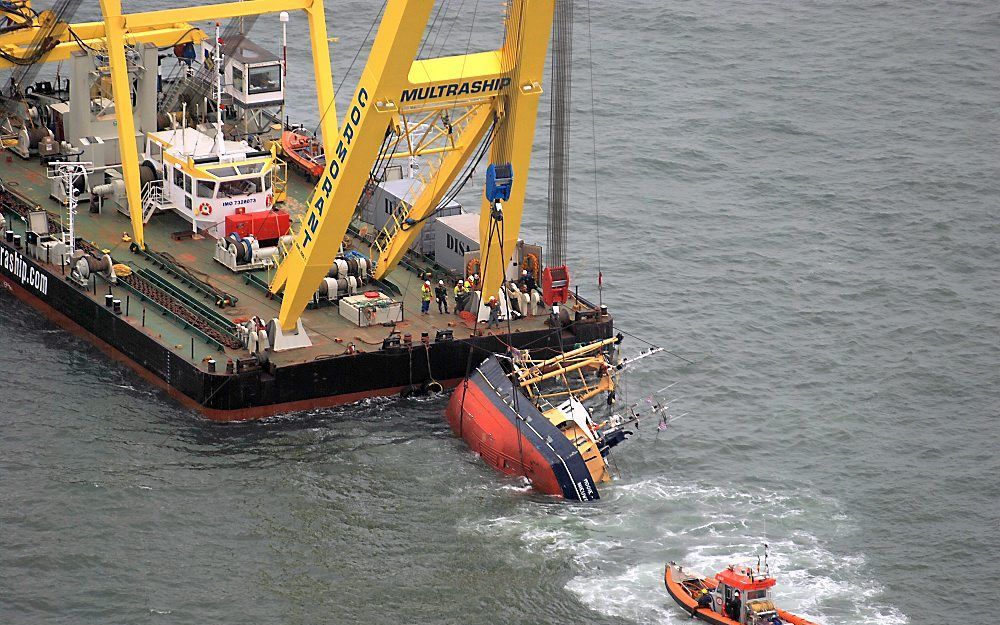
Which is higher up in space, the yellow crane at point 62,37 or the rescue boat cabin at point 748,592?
the yellow crane at point 62,37

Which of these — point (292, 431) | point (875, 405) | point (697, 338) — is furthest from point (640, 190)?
point (292, 431)

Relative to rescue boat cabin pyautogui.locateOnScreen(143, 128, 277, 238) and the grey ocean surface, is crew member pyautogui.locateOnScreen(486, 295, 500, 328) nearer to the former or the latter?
the grey ocean surface

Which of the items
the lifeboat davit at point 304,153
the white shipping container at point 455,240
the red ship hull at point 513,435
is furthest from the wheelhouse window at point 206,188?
the red ship hull at point 513,435

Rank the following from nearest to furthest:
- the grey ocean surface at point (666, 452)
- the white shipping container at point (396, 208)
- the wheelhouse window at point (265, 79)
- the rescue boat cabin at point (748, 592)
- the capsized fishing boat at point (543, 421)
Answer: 1. the rescue boat cabin at point (748, 592)
2. the grey ocean surface at point (666, 452)
3. the capsized fishing boat at point (543, 421)
4. the white shipping container at point (396, 208)
5. the wheelhouse window at point (265, 79)

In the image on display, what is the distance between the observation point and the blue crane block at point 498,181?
57500mm

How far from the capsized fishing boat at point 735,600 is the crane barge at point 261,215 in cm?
1169

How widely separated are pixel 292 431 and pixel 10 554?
10.0 m

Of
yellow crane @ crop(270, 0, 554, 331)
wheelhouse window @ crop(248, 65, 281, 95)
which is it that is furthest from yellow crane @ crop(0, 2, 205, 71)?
yellow crane @ crop(270, 0, 554, 331)

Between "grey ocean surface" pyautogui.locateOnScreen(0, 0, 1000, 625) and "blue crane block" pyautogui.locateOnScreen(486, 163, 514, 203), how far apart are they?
22.1ft

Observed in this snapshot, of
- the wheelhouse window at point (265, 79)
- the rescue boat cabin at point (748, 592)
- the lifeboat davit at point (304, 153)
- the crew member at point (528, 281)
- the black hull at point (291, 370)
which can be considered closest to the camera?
the rescue boat cabin at point (748, 592)

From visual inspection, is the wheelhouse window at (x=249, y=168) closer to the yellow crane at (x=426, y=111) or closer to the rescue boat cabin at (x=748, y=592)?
the yellow crane at (x=426, y=111)

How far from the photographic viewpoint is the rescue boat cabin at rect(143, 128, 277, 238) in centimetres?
6594

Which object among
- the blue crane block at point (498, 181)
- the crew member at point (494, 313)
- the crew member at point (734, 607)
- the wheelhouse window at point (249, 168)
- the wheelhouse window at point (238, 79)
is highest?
the wheelhouse window at point (238, 79)

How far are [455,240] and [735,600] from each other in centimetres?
2142
